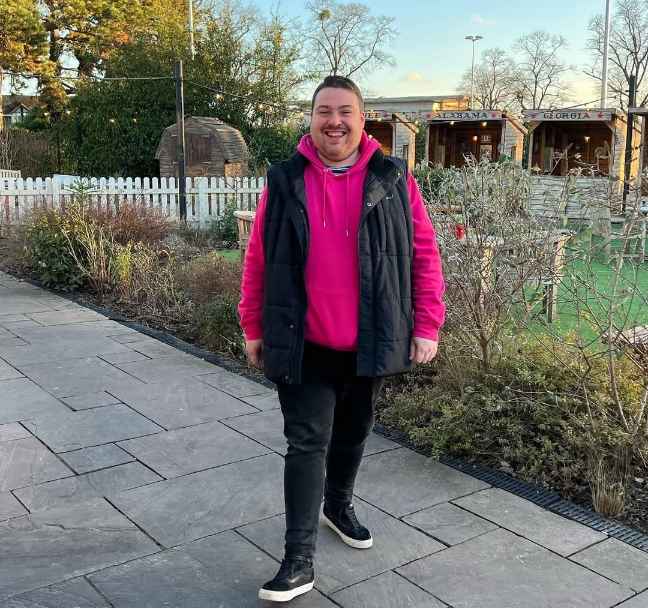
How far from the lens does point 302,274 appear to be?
2516 mm

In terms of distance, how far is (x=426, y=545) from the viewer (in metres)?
2.93

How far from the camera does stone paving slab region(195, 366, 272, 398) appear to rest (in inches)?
193

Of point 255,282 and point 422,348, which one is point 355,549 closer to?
point 422,348

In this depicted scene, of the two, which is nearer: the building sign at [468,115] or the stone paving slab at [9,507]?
the stone paving slab at [9,507]

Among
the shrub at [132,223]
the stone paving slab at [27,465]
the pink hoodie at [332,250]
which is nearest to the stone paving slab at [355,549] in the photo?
the pink hoodie at [332,250]

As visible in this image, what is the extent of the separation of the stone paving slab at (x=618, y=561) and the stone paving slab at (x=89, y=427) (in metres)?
2.34

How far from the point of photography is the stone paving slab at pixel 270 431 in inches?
155

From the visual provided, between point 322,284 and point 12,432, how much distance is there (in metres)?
2.46

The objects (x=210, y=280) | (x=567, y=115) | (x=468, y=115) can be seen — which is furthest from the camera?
(x=468, y=115)

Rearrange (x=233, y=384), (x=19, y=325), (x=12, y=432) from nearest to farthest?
(x=12, y=432) → (x=233, y=384) → (x=19, y=325)

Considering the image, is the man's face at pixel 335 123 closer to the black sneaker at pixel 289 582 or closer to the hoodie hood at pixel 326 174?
the hoodie hood at pixel 326 174

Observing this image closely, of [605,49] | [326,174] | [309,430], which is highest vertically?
[605,49]

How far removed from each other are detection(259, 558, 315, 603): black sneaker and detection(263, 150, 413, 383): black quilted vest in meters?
0.61

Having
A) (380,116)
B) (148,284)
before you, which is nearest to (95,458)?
(148,284)
